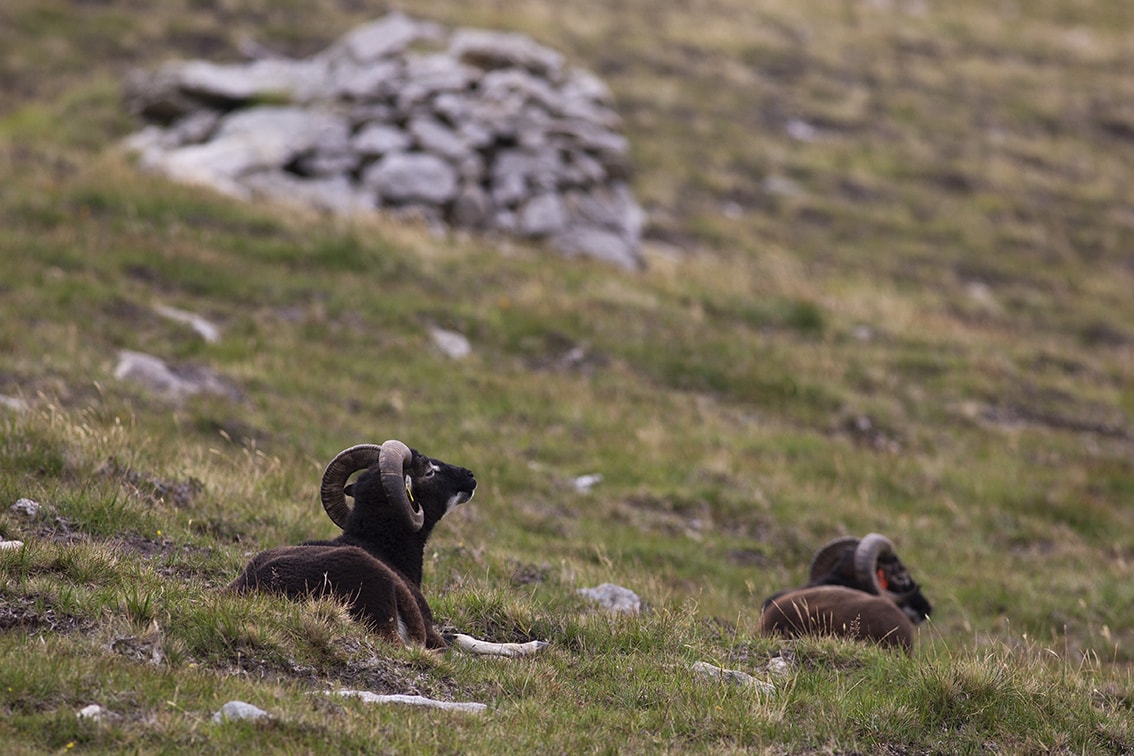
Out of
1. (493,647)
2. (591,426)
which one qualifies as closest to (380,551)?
(493,647)

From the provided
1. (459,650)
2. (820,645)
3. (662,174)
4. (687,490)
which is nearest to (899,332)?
(687,490)

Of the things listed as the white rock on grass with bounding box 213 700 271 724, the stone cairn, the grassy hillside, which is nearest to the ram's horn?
the grassy hillside

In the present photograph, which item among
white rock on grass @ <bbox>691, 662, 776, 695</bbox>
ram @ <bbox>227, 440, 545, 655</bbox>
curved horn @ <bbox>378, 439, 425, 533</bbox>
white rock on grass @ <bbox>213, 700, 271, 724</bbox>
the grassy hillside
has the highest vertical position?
curved horn @ <bbox>378, 439, 425, 533</bbox>

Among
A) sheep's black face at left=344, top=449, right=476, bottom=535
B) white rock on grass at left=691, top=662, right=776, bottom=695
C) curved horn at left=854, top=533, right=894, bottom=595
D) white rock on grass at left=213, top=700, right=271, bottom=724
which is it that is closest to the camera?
white rock on grass at left=213, top=700, right=271, bottom=724

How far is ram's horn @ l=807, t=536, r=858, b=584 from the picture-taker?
11.1 m

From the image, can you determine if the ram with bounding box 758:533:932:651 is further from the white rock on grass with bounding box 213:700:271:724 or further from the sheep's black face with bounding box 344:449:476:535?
the white rock on grass with bounding box 213:700:271:724

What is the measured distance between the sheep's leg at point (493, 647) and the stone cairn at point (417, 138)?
14883 millimetres

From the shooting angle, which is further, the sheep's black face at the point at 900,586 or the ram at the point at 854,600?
→ the sheep's black face at the point at 900,586

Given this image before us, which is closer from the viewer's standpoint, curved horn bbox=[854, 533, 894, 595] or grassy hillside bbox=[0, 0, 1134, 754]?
grassy hillside bbox=[0, 0, 1134, 754]

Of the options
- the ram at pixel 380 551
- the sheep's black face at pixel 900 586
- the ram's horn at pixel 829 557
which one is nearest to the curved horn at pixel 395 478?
the ram at pixel 380 551

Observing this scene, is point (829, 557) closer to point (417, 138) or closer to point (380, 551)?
point (380, 551)

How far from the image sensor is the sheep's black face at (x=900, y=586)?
11.1 meters

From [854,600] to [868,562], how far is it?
2.53 ft

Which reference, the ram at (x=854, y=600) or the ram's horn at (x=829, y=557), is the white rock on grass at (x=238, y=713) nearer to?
the ram at (x=854, y=600)
